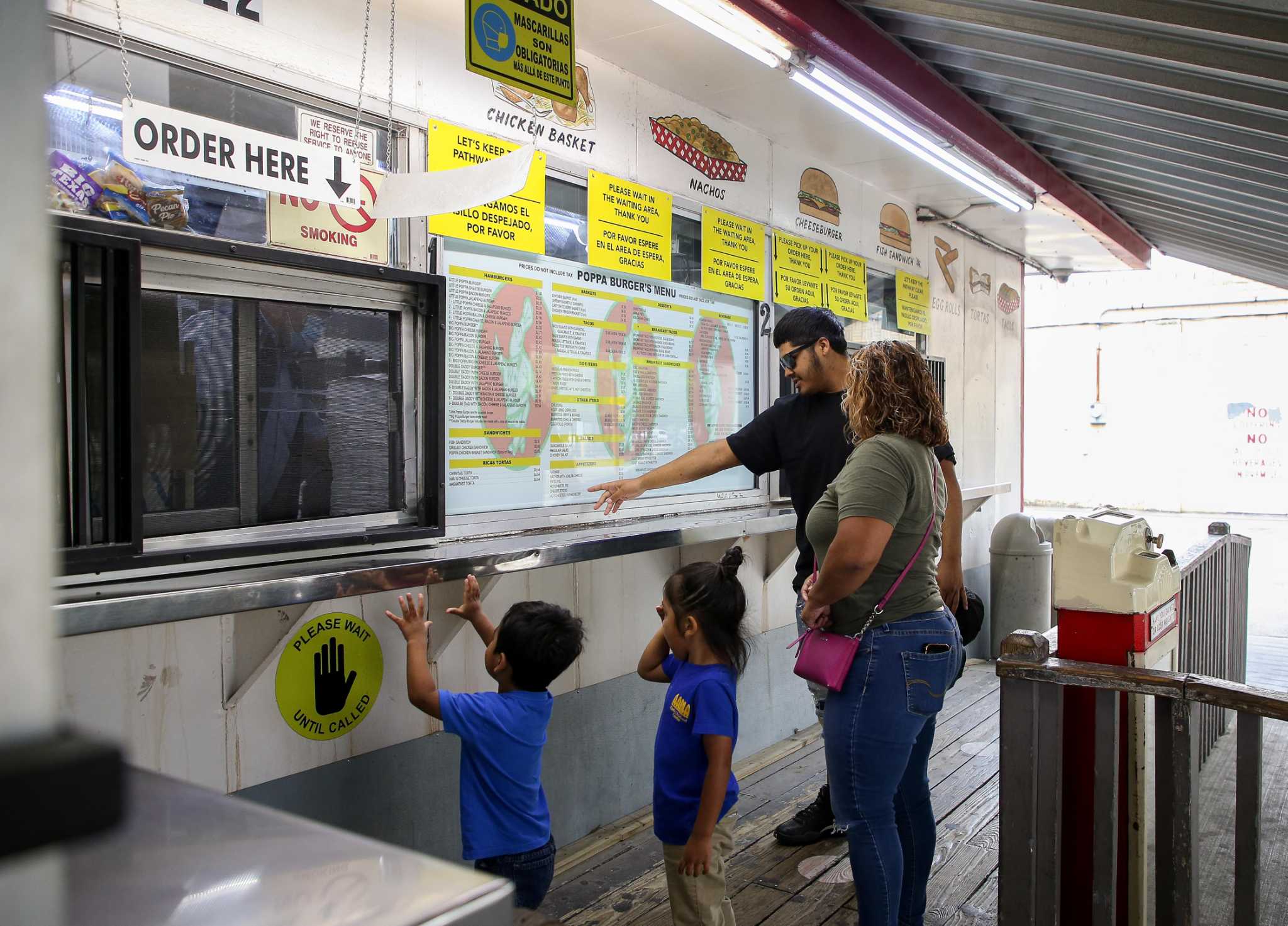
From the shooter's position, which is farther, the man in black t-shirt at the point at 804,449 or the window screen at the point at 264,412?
the man in black t-shirt at the point at 804,449

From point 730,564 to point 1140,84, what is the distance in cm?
235

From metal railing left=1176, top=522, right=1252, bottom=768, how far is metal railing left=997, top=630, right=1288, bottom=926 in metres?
1.30

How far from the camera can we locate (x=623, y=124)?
373cm

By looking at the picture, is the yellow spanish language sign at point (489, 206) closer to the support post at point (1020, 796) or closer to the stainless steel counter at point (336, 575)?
the stainless steel counter at point (336, 575)

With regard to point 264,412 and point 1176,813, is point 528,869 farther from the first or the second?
point 1176,813

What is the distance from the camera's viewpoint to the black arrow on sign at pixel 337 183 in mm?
2377

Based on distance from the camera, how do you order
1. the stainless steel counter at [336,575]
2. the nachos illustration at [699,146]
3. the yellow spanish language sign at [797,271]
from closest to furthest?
the stainless steel counter at [336,575]
the nachos illustration at [699,146]
the yellow spanish language sign at [797,271]

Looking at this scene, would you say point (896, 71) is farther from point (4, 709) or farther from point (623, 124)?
point (4, 709)

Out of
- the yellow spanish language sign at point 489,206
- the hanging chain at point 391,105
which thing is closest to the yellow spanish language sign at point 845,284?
the yellow spanish language sign at point 489,206

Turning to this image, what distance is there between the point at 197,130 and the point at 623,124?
6.36ft

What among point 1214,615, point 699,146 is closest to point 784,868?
point 1214,615

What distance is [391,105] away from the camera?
2.78 meters

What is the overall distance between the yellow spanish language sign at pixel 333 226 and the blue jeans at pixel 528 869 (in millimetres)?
1638

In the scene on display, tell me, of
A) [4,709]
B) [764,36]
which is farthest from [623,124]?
[4,709]
